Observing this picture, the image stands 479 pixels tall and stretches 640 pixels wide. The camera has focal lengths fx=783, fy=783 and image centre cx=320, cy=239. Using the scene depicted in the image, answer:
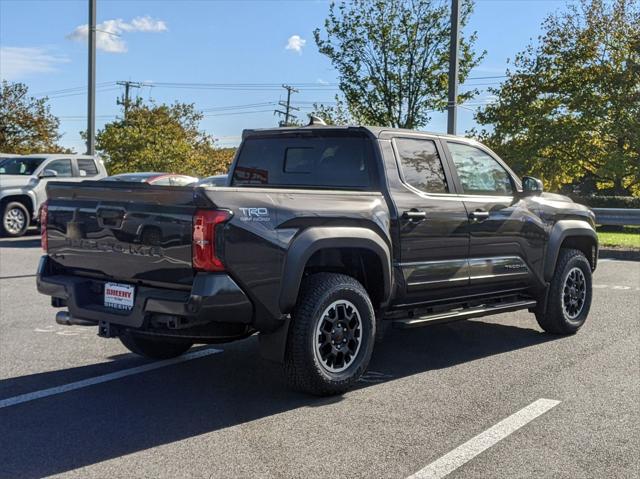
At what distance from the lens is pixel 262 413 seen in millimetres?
4902

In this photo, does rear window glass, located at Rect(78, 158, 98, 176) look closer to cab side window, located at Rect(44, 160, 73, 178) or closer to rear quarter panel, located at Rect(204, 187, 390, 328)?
cab side window, located at Rect(44, 160, 73, 178)

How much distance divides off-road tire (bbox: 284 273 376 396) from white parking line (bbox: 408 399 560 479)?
1127 mm

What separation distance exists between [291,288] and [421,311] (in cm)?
159

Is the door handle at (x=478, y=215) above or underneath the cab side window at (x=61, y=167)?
underneath

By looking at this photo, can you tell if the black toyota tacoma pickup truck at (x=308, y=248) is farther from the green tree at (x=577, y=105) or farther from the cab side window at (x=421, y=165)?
the green tree at (x=577, y=105)

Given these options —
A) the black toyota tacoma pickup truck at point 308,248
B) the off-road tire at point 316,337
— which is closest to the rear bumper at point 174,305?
the black toyota tacoma pickup truck at point 308,248

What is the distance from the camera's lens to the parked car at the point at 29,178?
17406 mm

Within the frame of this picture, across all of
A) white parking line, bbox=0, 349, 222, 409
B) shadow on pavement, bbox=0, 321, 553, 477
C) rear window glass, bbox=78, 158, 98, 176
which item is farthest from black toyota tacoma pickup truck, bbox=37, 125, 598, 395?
rear window glass, bbox=78, 158, 98, 176

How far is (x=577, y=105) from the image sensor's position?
2753cm

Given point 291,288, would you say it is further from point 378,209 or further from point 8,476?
point 8,476

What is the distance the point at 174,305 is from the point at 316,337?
0.99 meters

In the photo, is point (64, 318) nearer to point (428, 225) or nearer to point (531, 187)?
point (428, 225)

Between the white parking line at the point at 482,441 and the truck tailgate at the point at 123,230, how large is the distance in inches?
70.6

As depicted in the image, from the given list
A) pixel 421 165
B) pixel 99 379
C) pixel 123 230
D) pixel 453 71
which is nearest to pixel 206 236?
pixel 123 230
